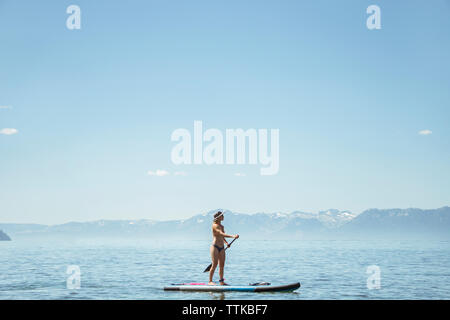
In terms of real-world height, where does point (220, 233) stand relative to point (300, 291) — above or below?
above

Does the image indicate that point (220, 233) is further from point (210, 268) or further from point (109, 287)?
point (109, 287)

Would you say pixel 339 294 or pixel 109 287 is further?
pixel 109 287
